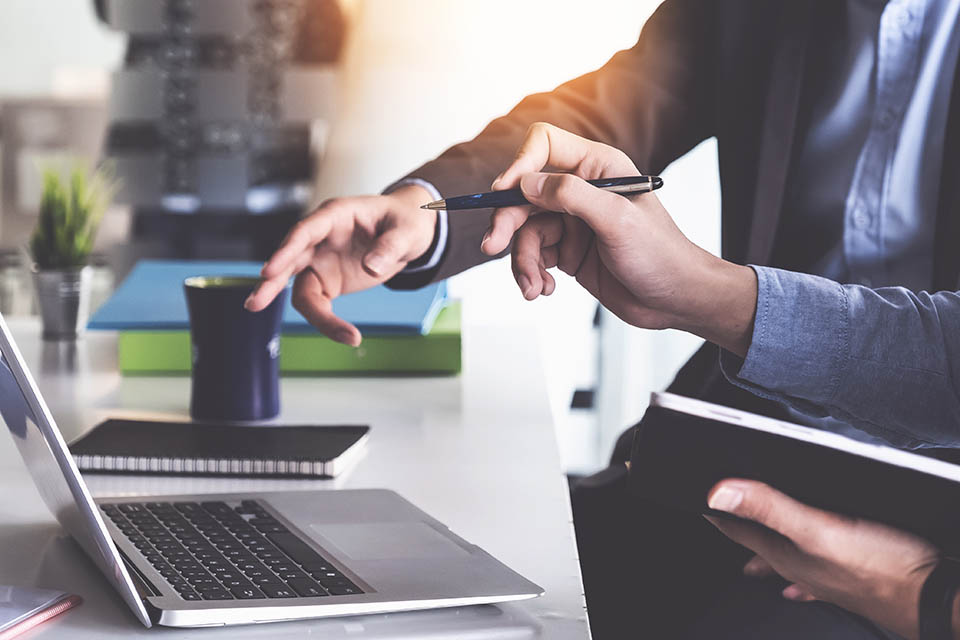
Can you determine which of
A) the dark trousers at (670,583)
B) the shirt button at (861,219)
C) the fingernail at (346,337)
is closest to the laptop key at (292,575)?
the fingernail at (346,337)

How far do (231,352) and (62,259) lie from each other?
53cm

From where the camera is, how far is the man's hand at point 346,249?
98cm

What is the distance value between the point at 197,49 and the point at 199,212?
28cm

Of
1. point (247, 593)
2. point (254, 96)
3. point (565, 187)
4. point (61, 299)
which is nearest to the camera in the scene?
point (247, 593)

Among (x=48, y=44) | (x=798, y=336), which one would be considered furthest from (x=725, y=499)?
(x=48, y=44)

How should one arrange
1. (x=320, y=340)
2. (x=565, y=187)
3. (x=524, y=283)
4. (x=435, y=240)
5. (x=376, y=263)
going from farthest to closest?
(x=320, y=340) → (x=435, y=240) → (x=376, y=263) → (x=524, y=283) → (x=565, y=187)

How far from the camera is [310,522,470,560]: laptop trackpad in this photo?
0.68 m

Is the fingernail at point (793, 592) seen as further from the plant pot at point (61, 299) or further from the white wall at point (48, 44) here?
the white wall at point (48, 44)

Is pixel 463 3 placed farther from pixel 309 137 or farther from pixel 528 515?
pixel 528 515

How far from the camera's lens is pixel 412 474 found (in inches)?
35.1

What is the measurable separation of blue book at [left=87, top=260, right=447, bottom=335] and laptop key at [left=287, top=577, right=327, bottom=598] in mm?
592

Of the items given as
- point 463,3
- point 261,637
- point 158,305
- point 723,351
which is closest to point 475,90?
point 463,3

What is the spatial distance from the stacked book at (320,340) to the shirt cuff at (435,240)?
12 cm

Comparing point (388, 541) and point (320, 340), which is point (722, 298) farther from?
point (320, 340)
